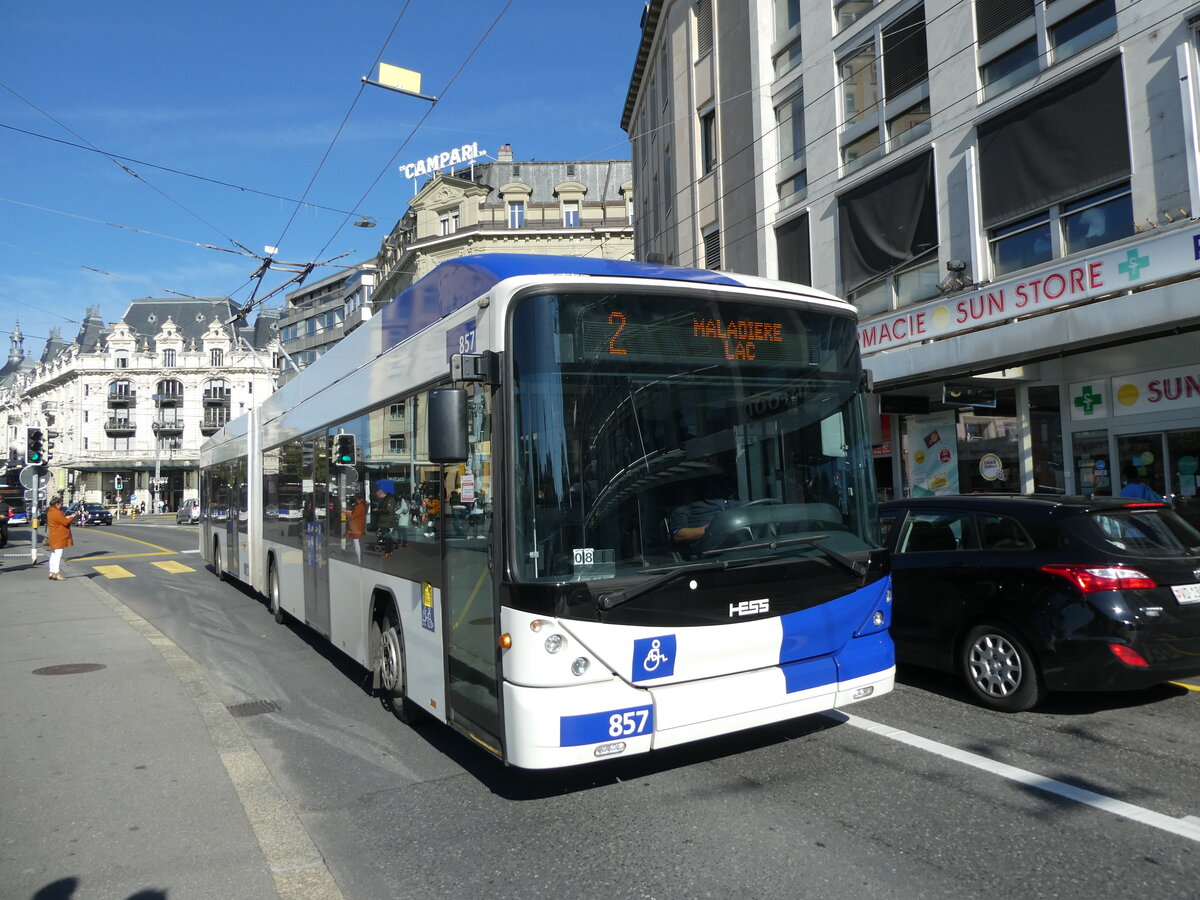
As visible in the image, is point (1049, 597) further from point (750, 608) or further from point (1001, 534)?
point (750, 608)

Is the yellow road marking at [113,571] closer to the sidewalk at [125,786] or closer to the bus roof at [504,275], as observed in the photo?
the sidewalk at [125,786]

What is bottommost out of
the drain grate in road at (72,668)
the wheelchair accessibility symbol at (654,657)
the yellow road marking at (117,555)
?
the drain grate in road at (72,668)

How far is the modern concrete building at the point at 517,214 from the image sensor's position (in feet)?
165

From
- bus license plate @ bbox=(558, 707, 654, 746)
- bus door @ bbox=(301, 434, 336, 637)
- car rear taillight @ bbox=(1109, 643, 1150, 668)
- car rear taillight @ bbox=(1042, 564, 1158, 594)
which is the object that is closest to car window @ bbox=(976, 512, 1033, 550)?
car rear taillight @ bbox=(1042, 564, 1158, 594)

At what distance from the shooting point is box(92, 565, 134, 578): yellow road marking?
19200 mm

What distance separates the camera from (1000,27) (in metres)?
14.6

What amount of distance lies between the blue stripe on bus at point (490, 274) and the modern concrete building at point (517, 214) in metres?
43.6

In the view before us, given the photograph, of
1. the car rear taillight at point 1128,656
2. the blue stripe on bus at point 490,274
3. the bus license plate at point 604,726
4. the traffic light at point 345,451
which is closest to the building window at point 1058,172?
the car rear taillight at point 1128,656

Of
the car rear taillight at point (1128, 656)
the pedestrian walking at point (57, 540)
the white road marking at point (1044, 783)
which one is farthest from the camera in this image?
the pedestrian walking at point (57, 540)

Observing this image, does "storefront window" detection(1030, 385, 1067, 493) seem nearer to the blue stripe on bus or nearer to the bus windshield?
the bus windshield

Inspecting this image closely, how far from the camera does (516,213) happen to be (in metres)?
51.2

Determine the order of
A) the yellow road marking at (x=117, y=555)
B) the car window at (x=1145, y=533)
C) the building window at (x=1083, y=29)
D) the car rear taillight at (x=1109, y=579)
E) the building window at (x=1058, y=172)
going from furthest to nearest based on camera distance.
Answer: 1. the yellow road marking at (x=117, y=555)
2. the building window at (x=1083, y=29)
3. the building window at (x=1058, y=172)
4. the car window at (x=1145, y=533)
5. the car rear taillight at (x=1109, y=579)

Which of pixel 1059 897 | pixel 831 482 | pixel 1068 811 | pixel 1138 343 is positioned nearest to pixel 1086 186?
pixel 1138 343

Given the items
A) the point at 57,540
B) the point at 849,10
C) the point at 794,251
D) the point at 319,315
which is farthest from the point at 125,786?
the point at 319,315
